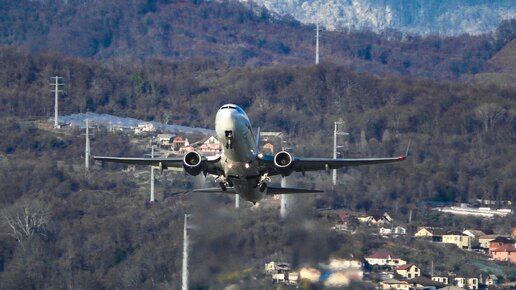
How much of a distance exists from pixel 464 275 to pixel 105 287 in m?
19.3

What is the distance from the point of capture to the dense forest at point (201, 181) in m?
85.4

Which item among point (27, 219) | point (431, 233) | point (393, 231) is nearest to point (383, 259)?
point (393, 231)

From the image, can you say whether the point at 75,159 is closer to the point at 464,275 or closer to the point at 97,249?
the point at 97,249

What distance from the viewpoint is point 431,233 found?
120000 mm

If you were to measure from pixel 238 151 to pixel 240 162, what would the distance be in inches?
37.7

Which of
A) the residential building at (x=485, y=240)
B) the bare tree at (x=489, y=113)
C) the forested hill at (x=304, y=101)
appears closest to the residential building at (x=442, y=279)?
the residential building at (x=485, y=240)

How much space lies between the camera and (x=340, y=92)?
612ft

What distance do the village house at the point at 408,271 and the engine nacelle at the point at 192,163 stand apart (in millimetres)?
36787

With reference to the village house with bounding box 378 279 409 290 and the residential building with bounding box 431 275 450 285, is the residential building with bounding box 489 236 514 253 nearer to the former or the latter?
the residential building with bounding box 431 275 450 285

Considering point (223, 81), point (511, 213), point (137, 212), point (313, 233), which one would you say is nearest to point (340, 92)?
point (223, 81)

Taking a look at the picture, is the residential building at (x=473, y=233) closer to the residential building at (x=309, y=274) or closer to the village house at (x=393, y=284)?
the village house at (x=393, y=284)

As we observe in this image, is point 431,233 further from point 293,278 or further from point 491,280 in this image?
point 293,278

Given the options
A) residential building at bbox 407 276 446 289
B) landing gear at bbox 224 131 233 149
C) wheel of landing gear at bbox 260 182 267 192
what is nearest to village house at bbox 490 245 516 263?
residential building at bbox 407 276 446 289

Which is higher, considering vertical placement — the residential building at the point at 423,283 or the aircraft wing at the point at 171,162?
the aircraft wing at the point at 171,162
